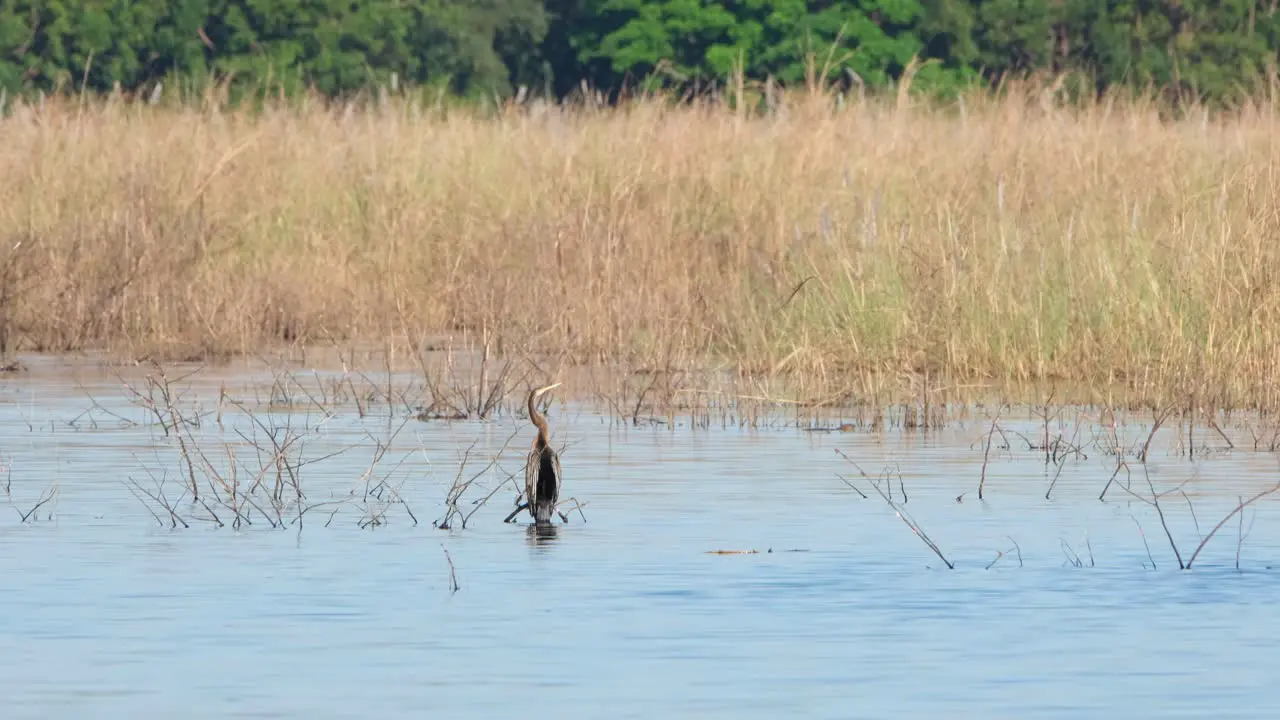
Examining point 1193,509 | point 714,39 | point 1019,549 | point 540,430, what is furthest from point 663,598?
point 714,39

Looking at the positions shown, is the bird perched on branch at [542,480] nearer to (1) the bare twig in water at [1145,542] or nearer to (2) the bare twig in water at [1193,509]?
Answer: (1) the bare twig in water at [1145,542]

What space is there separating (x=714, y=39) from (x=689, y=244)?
1089 inches

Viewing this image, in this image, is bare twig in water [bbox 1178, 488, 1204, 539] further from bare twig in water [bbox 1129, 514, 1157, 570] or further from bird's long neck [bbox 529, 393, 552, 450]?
bird's long neck [bbox 529, 393, 552, 450]

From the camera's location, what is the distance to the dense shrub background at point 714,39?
42.5 m

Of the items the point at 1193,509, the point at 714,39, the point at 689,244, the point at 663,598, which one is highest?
the point at 663,598

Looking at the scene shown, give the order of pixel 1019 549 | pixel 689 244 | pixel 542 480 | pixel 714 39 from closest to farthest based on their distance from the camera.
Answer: pixel 1019 549 → pixel 542 480 → pixel 689 244 → pixel 714 39

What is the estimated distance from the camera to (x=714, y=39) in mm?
44625

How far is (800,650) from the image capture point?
7004 mm

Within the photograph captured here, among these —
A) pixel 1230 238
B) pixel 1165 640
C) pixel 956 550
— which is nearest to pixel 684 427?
pixel 1230 238

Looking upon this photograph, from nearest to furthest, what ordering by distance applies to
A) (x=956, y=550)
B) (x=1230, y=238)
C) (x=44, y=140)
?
(x=956, y=550), (x=1230, y=238), (x=44, y=140)

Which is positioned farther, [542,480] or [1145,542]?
[542,480]

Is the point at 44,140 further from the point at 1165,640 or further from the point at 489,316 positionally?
the point at 1165,640

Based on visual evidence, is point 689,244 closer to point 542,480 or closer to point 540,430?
point 540,430

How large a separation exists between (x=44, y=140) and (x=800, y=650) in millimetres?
13400
